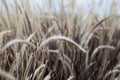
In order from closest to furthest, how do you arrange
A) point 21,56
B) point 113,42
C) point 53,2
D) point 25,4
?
point 21,56 < point 25,4 < point 53,2 < point 113,42

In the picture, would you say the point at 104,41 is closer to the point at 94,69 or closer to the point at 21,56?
the point at 94,69

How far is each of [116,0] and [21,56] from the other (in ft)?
3.49

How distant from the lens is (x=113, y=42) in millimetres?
2078

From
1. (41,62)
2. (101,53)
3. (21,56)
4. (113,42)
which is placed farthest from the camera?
(113,42)

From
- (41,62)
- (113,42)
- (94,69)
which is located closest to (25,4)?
(41,62)

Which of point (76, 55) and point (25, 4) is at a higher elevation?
point (25, 4)

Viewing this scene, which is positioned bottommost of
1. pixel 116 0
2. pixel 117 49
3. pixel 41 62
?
pixel 117 49

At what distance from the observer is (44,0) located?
1.92 meters

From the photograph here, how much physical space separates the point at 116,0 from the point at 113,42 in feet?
0.84

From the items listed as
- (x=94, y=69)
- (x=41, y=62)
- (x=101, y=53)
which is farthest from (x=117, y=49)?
(x=41, y=62)

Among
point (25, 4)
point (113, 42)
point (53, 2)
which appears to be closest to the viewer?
point (25, 4)

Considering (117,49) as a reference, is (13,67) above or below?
above

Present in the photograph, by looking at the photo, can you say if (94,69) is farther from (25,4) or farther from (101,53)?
(25,4)

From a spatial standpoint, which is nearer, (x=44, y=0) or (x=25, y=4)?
(x=25, y=4)
